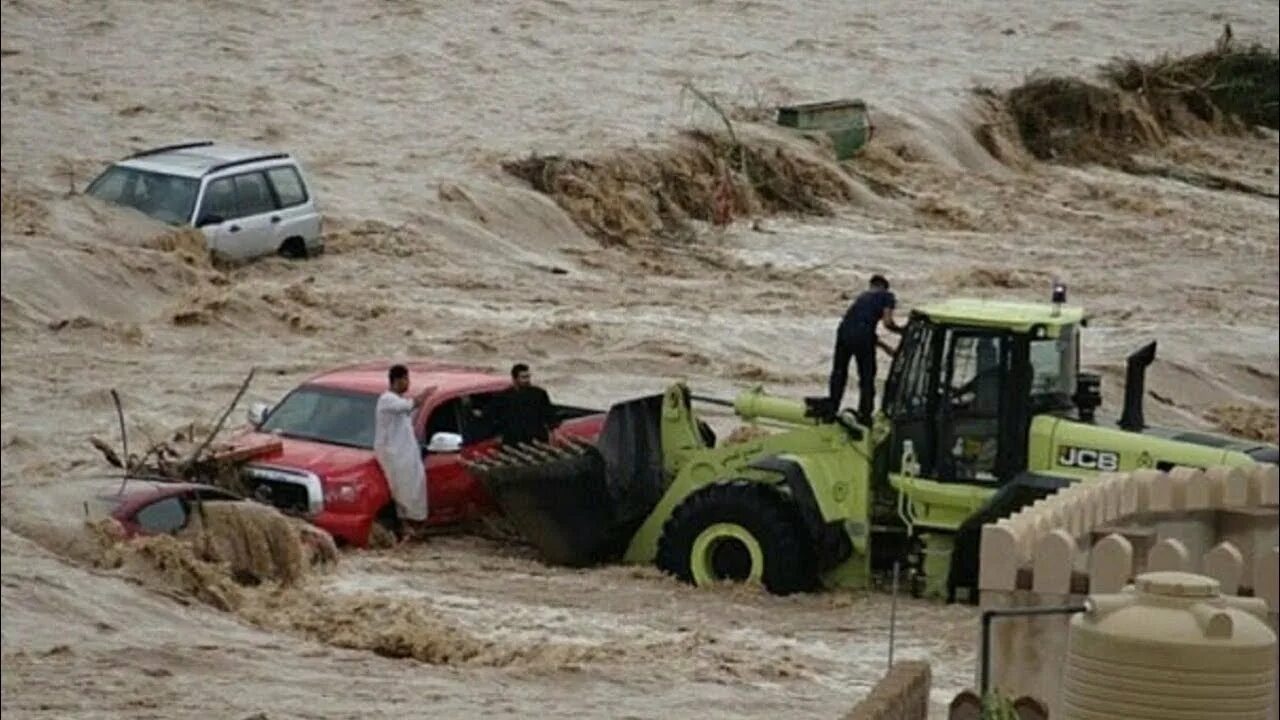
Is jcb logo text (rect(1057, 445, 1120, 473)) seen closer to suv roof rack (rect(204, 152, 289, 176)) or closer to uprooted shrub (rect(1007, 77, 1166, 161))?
uprooted shrub (rect(1007, 77, 1166, 161))

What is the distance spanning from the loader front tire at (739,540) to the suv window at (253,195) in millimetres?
7605

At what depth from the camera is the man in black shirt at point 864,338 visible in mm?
14688

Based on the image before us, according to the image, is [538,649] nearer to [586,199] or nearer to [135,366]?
[135,366]

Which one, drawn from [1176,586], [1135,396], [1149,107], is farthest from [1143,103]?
[1176,586]

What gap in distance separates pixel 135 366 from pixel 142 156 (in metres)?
1.93

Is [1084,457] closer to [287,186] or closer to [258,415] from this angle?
[258,415]

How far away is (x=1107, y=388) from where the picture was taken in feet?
70.1

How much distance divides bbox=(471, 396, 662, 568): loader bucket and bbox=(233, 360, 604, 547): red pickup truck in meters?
0.35

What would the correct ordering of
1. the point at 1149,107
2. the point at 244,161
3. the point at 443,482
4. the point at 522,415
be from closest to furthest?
1. the point at 443,482
2. the point at 522,415
3. the point at 1149,107
4. the point at 244,161

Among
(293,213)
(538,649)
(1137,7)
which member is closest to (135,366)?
(293,213)

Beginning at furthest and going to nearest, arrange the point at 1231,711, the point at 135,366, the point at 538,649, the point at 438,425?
the point at 135,366 < the point at 438,425 < the point at 538,649 < the point at 1231,711

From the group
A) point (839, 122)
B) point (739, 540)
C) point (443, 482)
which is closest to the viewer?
point (739, 540)

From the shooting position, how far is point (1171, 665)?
18.0 feet

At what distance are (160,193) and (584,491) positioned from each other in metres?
6.86
